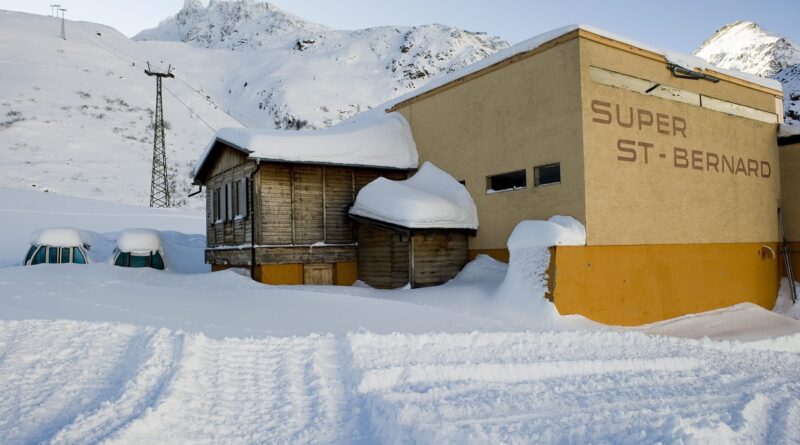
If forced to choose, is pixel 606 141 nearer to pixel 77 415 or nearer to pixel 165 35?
pixel 77 415

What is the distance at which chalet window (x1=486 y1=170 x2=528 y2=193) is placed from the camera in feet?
43.0

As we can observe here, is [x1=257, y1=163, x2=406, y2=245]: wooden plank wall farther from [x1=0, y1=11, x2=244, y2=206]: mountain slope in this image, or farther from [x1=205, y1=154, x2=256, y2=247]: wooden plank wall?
[x1=0, y1=11, x2=244, y2=206]: mountain slope

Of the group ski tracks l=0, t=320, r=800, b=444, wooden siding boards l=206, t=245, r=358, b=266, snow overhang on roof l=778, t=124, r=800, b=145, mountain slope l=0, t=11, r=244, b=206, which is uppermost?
mountain slope l=0, t=11, r=244, b=206

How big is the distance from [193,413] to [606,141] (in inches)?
410

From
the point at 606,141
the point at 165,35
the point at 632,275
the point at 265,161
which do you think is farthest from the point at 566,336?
the point at 165,35

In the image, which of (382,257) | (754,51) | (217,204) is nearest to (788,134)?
(382,257)

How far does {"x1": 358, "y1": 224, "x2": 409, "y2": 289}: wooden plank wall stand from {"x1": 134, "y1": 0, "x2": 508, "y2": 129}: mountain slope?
168 feet

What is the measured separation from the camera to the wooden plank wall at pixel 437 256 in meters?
13.5

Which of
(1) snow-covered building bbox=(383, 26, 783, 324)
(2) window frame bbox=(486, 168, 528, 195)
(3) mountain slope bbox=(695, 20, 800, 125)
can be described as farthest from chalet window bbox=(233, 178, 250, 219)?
(3) mountain slope bbox=(695, 20, 800, 125)

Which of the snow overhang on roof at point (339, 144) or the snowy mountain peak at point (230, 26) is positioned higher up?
the snowy mountain peak at point (230, 26)

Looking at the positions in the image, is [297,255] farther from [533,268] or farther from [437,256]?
[533,268]

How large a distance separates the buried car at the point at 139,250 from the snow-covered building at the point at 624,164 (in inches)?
452

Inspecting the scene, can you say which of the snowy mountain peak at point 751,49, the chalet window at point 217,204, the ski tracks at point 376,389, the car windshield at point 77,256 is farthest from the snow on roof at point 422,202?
the snowy mountain peak at point 751,49

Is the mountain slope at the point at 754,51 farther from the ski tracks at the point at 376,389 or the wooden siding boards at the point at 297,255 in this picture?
the ski tracks at the point at 376,389
